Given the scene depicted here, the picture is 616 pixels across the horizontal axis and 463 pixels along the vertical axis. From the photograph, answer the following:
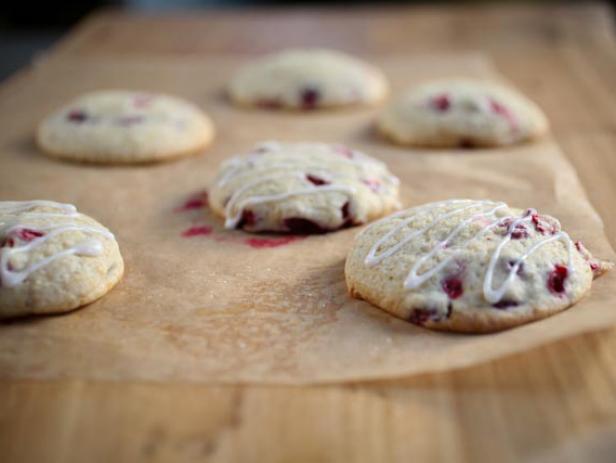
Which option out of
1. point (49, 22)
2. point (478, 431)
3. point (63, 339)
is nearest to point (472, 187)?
point (478, 431)

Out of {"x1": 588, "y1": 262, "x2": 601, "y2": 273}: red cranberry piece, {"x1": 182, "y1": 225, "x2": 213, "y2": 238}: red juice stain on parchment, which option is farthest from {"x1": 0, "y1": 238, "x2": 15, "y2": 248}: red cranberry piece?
{"x1": 588, "y1": 262, "x2": 601, "y2": 273}: red cranberry piece

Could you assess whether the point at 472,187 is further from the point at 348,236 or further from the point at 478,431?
the point at 478,431

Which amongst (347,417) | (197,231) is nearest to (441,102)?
(197,231)

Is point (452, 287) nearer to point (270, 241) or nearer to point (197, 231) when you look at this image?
point (270, 241)

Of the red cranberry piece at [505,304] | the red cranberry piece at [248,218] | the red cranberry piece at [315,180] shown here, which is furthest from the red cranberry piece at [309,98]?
the red cranberry piece at [505,304]

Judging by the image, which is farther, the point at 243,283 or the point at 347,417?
the point at 243,283

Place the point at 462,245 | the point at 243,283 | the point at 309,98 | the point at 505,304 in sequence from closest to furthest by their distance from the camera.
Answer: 1. the point at 505,304
2. the point at 462,245
3. the point at 243,283
4. the point at 309,98

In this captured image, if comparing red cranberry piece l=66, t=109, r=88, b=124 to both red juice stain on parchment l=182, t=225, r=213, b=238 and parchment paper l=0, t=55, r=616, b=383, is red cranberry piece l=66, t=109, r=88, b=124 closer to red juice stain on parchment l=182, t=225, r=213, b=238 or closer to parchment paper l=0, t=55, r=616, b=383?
parchment paper l=0, t=55, r=616, b=383

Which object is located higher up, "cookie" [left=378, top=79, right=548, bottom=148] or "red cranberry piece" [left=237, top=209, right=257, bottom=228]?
"cookie" [left=378, top=79, right=548, bottom=148]
